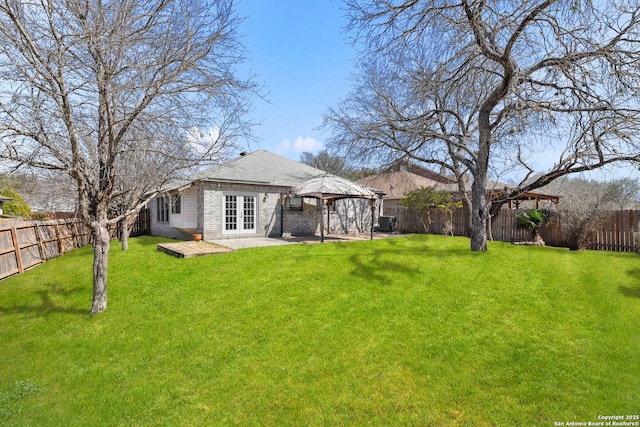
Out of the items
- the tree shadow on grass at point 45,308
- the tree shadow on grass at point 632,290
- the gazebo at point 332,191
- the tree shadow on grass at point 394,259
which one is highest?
the gazebo at point 332,191

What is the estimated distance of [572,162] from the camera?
794cm

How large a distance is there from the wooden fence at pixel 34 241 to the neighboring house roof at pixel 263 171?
5.12m

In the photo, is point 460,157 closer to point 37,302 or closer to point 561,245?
point 561,245

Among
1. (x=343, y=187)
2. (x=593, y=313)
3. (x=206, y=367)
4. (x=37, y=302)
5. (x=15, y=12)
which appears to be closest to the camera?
(x=206, y=367)

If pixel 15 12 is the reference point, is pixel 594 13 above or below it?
above

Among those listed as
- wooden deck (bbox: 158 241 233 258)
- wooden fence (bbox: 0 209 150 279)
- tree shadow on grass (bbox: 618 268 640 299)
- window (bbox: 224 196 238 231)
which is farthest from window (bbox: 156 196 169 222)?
tree shadow on grass (bbox: 618 268 640 299)

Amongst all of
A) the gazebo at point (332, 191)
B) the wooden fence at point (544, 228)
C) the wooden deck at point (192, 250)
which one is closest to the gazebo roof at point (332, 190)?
the gazebo at point (332, 191)

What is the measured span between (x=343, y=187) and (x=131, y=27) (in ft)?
28.7

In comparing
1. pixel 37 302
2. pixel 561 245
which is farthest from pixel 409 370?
pixel 561 245

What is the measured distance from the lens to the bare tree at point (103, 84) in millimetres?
5043

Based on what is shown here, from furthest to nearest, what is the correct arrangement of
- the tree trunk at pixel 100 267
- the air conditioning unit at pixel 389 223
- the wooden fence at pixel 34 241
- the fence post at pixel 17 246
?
1. the air conditioning unit at pixel 389 223
2. the fence post at pixel 17 246
3. the wooden fence at pixel 34 241
4. the tree trunk at pixel 100 267

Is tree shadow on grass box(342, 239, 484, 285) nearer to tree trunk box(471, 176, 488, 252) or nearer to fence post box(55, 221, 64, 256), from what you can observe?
tree trunk box(471, 176, 488, 252)

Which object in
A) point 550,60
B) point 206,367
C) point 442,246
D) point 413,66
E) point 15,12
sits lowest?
point 206,367

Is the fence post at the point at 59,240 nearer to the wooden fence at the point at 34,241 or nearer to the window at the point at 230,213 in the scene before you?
the wooden fence at the point at 34,241
